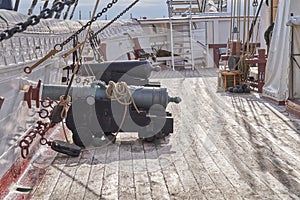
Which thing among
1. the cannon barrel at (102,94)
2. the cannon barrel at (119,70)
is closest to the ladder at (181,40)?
the cannon barrel at (119,70)

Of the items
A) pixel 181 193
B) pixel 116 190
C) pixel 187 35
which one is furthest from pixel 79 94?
pixel 187 35

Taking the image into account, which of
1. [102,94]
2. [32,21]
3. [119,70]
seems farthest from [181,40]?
[32,21]

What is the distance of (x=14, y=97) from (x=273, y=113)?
3565mm

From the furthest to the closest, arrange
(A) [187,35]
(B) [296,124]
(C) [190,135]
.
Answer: (A) [187,35] → (B) [296,124] → (C) [190,135]

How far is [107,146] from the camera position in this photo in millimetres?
4496

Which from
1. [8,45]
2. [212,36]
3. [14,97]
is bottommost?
[212,36]

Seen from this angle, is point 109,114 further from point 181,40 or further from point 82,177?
point 181,40

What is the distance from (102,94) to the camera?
14.9 feet

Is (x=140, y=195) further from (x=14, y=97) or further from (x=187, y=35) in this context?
(x=187, y=35)

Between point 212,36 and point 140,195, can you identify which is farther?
point 212,36

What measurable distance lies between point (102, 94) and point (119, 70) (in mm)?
1923

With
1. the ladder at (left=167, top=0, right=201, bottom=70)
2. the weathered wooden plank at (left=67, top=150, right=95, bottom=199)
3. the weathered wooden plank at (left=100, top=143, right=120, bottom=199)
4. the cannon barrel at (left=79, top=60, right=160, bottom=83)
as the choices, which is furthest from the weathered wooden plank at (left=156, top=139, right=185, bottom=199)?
the ladder at (left=167, top=0, right=201, bottom=70)

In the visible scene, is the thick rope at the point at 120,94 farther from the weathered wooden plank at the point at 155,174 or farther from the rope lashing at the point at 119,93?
the weathered wooden plank at the point at 155,174

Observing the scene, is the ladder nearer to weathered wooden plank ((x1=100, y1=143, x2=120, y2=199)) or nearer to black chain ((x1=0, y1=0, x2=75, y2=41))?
weathered wooden plank ((x1=100, y1=143, x2=120, y2=199))
